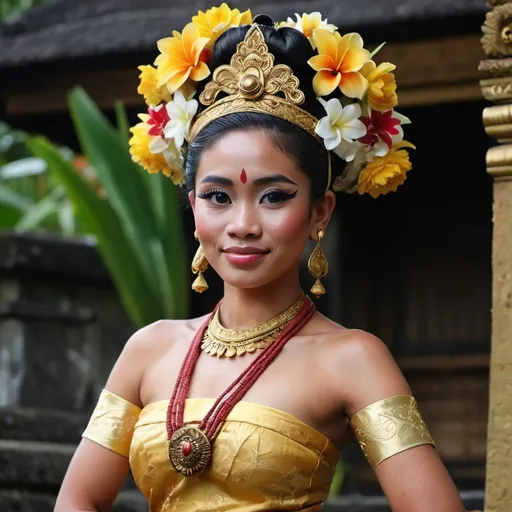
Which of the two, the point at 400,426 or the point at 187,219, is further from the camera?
the point at 187,219

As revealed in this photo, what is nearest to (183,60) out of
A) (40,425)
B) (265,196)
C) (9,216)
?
(265,196)

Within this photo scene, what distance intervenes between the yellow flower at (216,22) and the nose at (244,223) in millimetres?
431

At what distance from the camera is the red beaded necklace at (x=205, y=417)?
2.85 m

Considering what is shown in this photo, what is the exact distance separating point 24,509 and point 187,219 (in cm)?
276

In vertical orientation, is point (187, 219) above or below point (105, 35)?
below

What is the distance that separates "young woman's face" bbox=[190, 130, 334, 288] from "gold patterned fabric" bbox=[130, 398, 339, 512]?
0.32m

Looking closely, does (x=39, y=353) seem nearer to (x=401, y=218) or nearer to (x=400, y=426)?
(x=401, y=218)

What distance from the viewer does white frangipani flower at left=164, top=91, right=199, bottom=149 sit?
3.07m

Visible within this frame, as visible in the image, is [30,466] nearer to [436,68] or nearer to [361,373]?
[436,68]

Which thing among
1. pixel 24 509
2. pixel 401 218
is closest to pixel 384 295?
pixel 401 218

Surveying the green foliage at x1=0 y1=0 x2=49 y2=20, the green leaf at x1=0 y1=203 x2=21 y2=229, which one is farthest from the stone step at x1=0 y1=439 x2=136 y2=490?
the green foliage at x1=0 y1=0 x2=49 y2=20

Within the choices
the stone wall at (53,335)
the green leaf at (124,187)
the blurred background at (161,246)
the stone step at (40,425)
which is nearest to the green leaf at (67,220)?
the blurred background at (161,246)

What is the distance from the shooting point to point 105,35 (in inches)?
277

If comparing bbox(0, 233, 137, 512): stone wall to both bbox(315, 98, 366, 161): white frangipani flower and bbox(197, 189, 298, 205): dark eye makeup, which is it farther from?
bbox(315, 98, 366, 161): white frangipani flower
